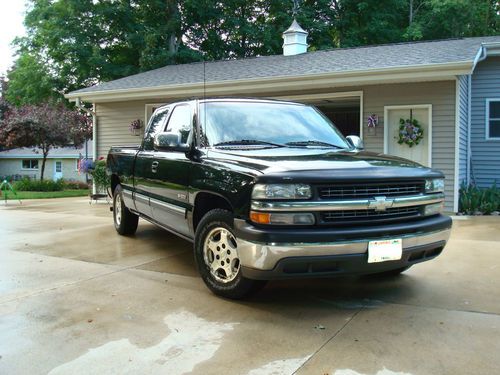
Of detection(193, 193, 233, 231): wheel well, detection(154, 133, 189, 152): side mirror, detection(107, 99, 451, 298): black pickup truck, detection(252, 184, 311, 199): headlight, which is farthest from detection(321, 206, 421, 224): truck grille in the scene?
detection(154, 133, 189, 152): side mirror

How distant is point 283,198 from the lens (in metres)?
3.71

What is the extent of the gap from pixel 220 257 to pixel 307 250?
0.99 metres

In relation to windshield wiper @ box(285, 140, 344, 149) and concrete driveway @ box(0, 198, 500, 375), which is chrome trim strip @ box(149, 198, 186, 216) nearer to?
concrete driveway @ box(0, 198, 500, 375)

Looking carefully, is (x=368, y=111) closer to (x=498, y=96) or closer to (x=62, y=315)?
(x=498, y=96)

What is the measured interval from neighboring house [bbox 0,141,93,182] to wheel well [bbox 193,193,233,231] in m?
32.2

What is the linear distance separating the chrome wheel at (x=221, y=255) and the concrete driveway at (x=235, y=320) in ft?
0.85

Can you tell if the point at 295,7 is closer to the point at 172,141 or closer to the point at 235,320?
the point at 172,141

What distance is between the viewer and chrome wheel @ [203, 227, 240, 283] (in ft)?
13.8

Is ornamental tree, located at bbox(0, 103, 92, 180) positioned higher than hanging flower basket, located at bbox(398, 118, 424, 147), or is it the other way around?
ornamental tree, located at bbox(0, 103, 92, 180)

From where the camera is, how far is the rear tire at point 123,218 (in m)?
→ 7.44

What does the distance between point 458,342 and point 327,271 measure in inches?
40.6

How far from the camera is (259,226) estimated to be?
3.76 m

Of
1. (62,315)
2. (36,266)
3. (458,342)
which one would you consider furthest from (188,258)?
(458,342)

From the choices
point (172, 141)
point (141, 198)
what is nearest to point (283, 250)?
point (172, 141)
